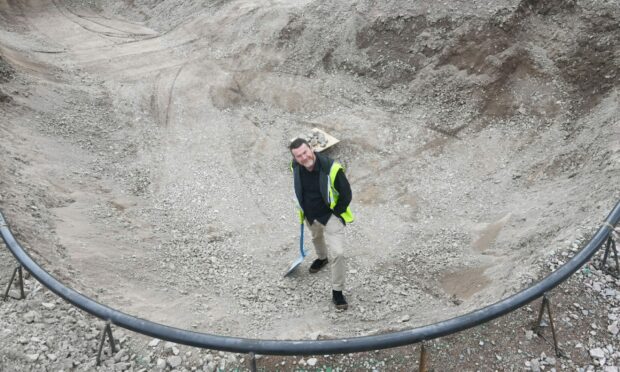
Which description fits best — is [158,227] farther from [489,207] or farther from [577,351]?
[577,351]

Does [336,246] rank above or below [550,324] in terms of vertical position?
above

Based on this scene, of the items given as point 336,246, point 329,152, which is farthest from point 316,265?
point 329,152

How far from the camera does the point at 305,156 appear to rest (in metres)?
5.25

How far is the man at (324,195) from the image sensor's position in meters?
5.35

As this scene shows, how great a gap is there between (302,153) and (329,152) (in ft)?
16.7

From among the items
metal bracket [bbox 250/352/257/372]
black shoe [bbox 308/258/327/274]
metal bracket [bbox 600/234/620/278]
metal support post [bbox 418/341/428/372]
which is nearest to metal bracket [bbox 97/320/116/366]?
metal bracket [bbox 250/352/257/372]

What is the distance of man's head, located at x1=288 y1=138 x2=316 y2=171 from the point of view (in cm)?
521

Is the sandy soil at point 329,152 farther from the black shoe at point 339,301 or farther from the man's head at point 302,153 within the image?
the man's head at point 302,153

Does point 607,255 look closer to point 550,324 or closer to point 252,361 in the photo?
point 550,324

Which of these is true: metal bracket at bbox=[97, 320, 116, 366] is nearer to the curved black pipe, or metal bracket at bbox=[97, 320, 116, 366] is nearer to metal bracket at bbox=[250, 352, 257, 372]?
the curved black pipe

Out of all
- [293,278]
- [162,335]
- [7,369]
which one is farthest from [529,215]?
[7,369]

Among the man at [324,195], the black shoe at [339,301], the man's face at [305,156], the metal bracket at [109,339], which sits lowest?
the black shoe at [339,301]

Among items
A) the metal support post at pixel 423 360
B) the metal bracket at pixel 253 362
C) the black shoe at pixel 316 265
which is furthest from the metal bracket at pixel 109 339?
the black shoe at pixel 316 265

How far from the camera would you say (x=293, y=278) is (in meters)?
6.95
